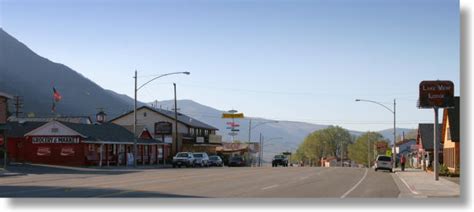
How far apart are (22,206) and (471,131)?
46.6 ft

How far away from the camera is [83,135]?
62156 mm

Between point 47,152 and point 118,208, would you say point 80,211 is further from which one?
point 47,152

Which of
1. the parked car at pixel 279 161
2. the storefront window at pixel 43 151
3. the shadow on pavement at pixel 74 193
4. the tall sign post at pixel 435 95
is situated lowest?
the parked car at pixel 279 161

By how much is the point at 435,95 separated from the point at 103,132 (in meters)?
39.9

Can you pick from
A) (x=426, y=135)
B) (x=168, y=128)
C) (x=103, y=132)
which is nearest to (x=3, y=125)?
(x=103, y=132)

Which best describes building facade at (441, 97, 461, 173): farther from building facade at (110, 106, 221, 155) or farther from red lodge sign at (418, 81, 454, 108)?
building facade at (110, 106, 221, 155)

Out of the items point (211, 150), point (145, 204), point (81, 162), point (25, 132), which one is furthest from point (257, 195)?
point (211, 150)

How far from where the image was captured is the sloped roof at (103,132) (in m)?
63.4

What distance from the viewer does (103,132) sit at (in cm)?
6856

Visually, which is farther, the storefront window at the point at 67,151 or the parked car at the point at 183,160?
the parked car at the point at 183,160

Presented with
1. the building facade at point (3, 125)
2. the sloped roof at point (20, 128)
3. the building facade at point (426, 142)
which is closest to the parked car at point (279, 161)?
the building facade at point (426, 142)

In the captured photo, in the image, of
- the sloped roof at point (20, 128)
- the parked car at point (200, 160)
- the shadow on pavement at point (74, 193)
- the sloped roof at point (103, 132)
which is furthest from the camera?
the parked car at point (200, 160)

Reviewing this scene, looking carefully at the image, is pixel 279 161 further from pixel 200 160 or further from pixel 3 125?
pixel 3 125

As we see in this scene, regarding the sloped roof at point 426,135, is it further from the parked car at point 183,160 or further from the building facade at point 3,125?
the building facade at point 3,125
